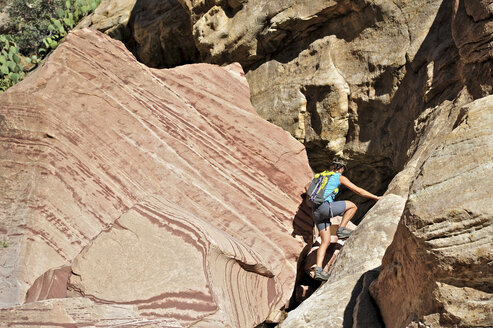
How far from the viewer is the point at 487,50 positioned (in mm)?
7215

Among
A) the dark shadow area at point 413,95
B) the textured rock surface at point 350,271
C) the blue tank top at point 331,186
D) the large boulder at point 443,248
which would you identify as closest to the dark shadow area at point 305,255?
the blue tank top at point 331,186

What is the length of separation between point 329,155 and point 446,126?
3.16m

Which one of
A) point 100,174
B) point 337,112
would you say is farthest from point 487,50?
point 100,174

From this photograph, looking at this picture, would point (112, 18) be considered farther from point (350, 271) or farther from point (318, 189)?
point (350, 271)

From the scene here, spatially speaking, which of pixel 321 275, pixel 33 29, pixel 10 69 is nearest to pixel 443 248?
pixel 321 275

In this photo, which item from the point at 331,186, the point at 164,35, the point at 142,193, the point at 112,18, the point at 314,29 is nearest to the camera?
the point at 331,186

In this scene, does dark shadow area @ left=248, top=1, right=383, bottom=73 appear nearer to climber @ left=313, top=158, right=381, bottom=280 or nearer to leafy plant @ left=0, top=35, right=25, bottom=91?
climber @ left=313, top=158, right=381, bottom=280

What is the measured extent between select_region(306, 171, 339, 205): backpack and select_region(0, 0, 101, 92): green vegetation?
9.10 meters

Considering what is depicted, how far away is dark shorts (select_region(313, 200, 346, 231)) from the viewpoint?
8008mm

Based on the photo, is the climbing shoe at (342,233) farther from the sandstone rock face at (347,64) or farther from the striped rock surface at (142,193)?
the sandstone rock face at (347,64)

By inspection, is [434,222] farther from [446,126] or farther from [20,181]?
[20,181]

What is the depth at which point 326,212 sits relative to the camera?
26.3 feet

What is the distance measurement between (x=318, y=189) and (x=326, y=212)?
0.34 metres

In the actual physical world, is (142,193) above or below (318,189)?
below
